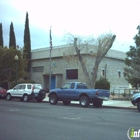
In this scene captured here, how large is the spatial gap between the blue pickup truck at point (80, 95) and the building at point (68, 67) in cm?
1159

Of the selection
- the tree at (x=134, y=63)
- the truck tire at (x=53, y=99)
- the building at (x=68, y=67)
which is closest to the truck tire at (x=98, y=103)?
the truck tire at (x=53, y=99)

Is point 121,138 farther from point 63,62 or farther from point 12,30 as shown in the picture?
point 12,30

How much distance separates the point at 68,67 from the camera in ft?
114

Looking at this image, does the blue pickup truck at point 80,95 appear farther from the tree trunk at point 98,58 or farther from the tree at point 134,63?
the tree trunk at point 98,58

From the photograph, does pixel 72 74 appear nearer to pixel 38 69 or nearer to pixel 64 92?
pixel 38 69

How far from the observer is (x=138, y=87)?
84.2 feet

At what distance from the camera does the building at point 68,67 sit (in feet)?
110

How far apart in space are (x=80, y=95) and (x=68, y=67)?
51.4 feet

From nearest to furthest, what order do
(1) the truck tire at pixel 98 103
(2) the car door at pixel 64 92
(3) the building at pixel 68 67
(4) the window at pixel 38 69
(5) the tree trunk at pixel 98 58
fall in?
(1) the truck tire at pixel 98 103
(2) the car door at pixel 64 92
(5) the tree trunk at pixel 98 58
(3) the building at pixel 68 67
(4) the window at pixel 38 69

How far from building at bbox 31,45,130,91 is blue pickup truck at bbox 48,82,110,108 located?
38.0 feet

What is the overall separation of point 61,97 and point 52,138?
13.1 m

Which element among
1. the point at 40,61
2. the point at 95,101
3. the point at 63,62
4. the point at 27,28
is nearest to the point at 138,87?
the point at 95,101

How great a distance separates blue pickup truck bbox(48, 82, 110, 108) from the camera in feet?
61.0

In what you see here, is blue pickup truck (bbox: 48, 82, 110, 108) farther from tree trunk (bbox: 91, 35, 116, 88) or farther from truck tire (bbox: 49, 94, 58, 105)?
tree trunk (bbox: 91, 35, 116, 88)
